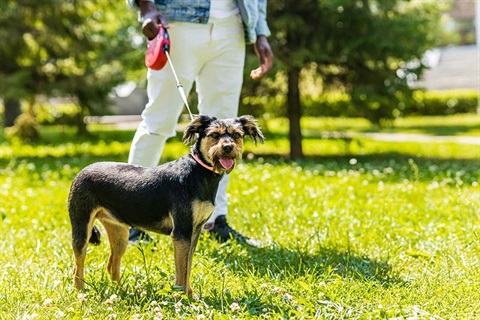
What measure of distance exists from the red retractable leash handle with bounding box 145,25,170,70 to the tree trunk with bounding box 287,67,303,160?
725 centimetres

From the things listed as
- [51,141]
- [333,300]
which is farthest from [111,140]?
[333,300]

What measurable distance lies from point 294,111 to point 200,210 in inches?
337

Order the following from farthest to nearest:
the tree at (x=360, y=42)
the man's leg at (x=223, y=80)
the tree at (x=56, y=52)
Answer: the tree at (x=56, y=52) → the tree at (x=360, y=42) → the man's leg at (x=223, y=80)

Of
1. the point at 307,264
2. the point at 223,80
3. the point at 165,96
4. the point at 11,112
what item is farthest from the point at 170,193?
the point at 11,112

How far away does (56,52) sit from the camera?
44.5 feet

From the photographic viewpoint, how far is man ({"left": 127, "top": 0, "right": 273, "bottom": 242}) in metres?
4.79

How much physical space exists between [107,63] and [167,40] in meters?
10.6

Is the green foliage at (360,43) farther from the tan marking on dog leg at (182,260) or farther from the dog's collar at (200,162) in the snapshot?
the tan marking on dog leg at (182,260)

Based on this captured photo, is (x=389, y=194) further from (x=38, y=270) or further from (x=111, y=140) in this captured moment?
(x=111, y=140)

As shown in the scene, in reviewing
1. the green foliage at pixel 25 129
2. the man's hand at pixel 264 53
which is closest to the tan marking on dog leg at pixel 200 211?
the man's hand at pixel 264 53

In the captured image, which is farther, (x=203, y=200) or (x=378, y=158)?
(x=378, y=158)

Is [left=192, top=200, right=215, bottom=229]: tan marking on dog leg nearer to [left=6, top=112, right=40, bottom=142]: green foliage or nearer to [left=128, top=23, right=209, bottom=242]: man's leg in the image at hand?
[left=128, top=23, right=209, bottom=242]: man's leg

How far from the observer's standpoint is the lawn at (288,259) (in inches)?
139

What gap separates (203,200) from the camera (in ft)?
A: 12.2
